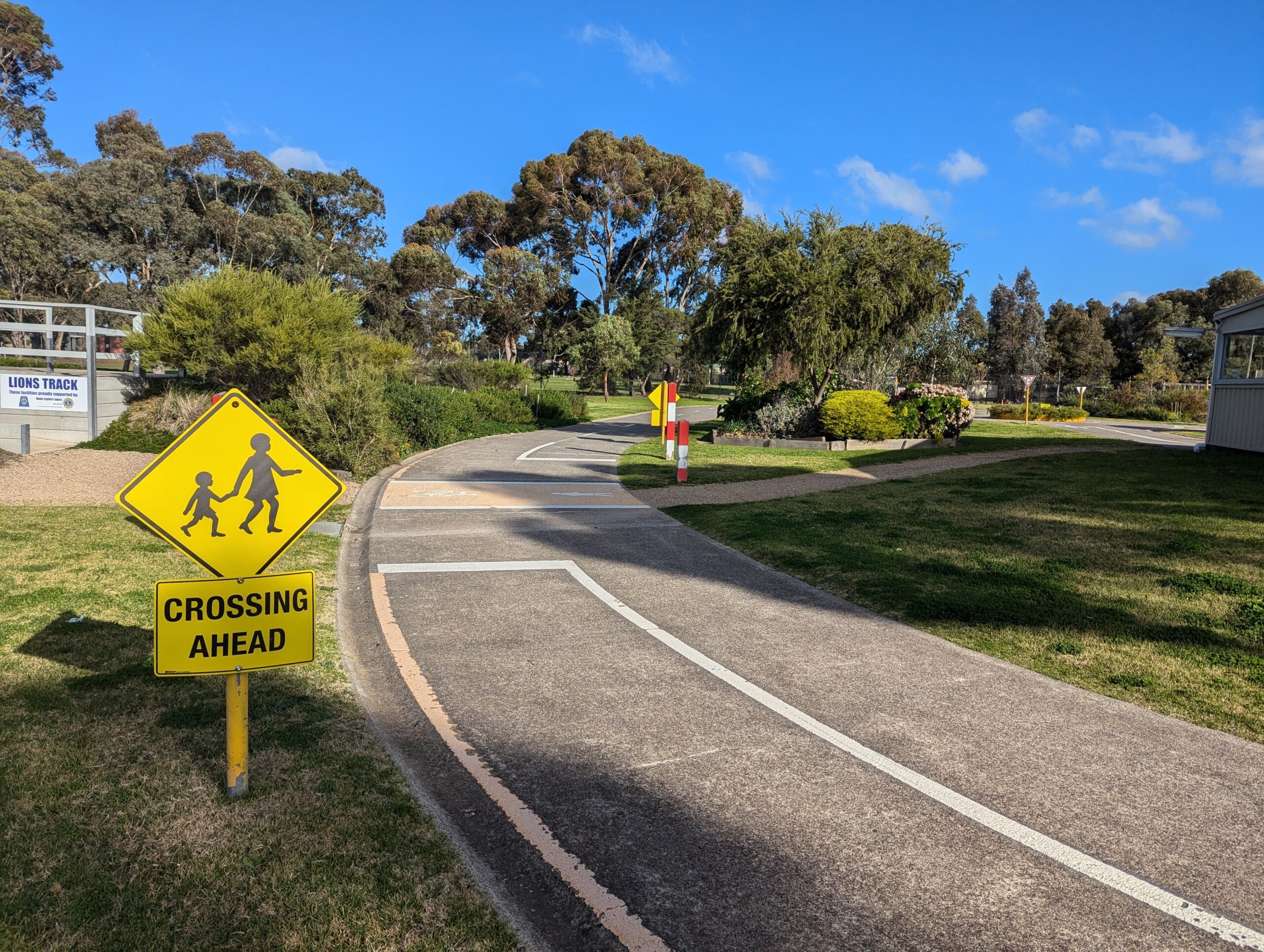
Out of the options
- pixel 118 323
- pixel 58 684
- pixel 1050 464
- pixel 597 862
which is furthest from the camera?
pixel 118 323

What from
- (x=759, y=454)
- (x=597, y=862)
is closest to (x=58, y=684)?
(x=597, y=862)

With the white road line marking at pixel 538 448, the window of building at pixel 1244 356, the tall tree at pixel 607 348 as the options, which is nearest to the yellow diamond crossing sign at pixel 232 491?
the white road line marking at pixel 538 448

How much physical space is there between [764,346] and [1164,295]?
233ft

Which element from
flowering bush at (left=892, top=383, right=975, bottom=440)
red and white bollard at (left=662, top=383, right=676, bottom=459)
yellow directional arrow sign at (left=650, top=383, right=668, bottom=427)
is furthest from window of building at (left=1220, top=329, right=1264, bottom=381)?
yellow directional arrow sign at (left=650, top=383, right=668, bottom=427)

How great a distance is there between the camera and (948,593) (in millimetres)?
7742

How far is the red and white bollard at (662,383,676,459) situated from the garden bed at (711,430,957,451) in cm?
364

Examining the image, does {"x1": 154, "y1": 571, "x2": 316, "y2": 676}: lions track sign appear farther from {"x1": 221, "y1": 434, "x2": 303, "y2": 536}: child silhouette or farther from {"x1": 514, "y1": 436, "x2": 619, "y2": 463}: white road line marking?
{"x1": 514, "y1": 436, "x2": 619, "y2": 463}: white road line marking

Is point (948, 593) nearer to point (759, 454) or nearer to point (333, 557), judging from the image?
point (333, 557)

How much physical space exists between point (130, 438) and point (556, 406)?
703 inches

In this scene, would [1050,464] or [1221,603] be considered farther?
[1050,464]

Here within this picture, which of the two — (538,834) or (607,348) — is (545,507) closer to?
(538,834)

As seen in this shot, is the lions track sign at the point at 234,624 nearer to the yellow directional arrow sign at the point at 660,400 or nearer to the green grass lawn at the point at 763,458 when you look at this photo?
the green grass lawn at the point at 763,458

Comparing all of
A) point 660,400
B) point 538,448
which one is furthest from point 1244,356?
point 538,448

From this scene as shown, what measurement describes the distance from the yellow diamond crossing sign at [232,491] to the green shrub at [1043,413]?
44.5 m
